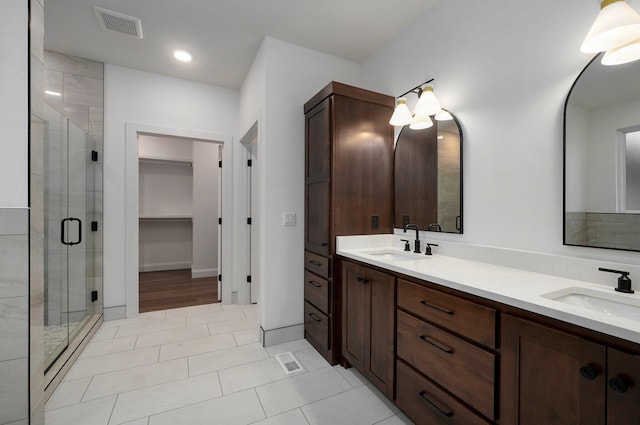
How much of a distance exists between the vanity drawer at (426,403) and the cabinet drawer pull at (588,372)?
455 mm

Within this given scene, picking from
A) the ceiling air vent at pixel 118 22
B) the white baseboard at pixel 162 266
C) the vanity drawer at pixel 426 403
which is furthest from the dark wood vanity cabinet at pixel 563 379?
the white baseboard at pixel 162 266

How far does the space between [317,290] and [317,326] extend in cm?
31

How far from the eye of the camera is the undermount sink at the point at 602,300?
108 cm

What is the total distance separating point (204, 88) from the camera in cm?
346

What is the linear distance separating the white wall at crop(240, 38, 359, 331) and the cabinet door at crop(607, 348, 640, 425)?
2.11 meters

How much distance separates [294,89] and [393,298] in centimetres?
206

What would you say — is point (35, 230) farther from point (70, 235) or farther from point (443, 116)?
point (443, 116)

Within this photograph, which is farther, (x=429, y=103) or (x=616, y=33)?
(x=429, y=103)

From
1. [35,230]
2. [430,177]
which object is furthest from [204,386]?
[430,177]

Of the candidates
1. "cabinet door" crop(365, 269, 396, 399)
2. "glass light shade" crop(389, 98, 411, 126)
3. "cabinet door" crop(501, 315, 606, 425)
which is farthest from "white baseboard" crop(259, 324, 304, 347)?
"glass light shade" crop(389, 98, 411, 126)

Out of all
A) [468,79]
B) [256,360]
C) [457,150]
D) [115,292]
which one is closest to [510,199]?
[457,150]

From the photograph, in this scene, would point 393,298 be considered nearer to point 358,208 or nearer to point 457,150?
point 358,208

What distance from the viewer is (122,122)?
3.06 metres

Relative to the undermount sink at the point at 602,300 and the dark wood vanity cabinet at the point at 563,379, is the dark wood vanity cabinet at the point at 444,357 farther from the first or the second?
the undermount sink at the point at 602,300
